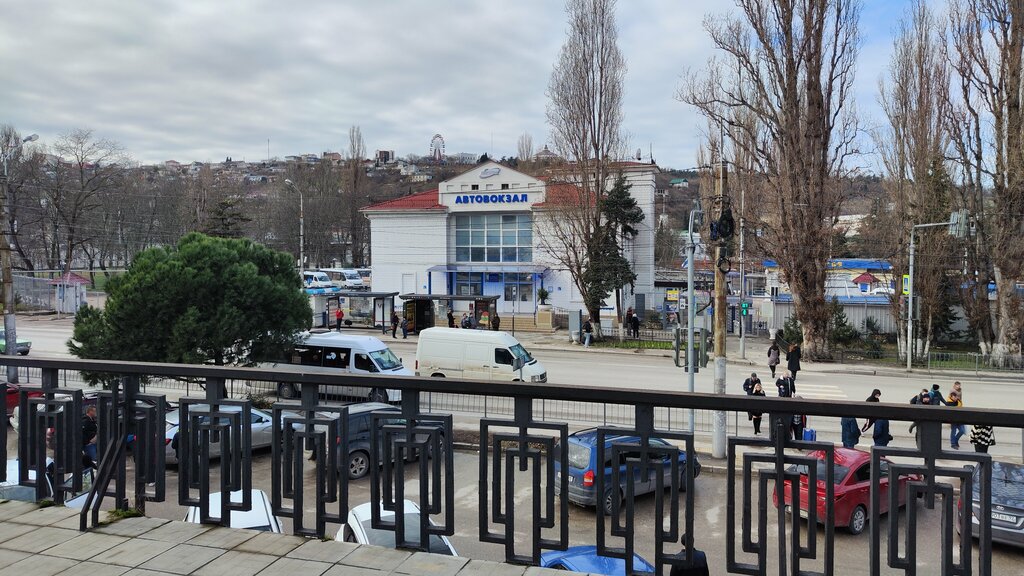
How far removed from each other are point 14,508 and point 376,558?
2.54m

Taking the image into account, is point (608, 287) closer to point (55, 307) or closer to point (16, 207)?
point (55, 307)

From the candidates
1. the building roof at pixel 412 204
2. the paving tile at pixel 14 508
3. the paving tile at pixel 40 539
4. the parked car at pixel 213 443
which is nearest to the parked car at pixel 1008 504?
the parked car at pixel 213 443

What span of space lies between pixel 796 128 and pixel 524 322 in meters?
20.7

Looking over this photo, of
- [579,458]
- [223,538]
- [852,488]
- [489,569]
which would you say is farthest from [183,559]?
[852,488]

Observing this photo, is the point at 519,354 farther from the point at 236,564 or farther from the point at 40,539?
the point at 236,564

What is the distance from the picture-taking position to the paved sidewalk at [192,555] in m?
3.24

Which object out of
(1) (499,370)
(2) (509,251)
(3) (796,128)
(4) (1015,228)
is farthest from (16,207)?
(4) (1015,228)

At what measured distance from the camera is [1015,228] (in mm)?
30844

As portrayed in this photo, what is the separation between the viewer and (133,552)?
348 cm

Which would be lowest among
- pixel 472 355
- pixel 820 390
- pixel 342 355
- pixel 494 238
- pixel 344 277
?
pixel 820 390

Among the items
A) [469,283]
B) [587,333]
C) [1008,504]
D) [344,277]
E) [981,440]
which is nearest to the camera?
[1008,504]

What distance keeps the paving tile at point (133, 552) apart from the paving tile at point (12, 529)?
0.69 m

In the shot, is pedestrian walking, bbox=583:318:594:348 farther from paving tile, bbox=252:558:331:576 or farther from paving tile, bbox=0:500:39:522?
paving tile, bbox=252:558:331:576

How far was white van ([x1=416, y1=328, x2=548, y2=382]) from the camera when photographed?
2372cm
